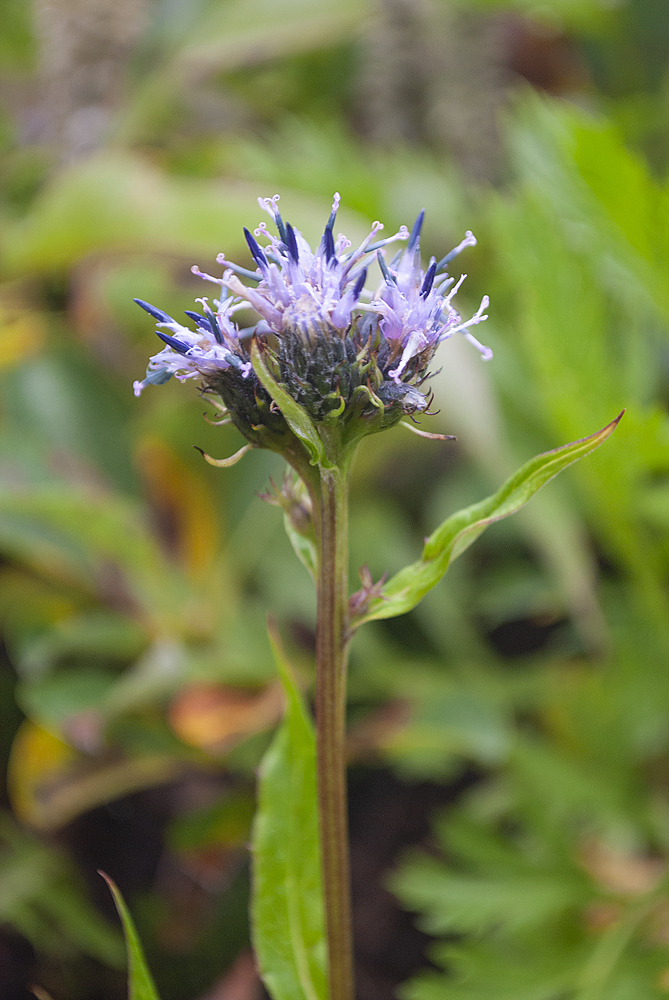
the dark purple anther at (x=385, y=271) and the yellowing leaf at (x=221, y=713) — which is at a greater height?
the dark purple anther at (x=385, y=271)

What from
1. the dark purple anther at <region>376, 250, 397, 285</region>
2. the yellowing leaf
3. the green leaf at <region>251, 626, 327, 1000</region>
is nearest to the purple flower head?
the dark purple anther at <region>376, 250, 397, 285</region>

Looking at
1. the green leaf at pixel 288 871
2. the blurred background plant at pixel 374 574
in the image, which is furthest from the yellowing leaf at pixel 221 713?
the green leaf at pixel 288 871

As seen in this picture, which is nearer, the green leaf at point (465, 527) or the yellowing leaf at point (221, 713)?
the green leaf at point (465, 527)

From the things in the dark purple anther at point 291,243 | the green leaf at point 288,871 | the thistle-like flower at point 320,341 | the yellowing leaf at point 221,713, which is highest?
the dark purple anther at point 291,243

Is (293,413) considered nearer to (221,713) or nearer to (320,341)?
(320,341)

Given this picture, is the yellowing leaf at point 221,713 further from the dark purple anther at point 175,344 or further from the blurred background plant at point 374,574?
the dark purple anther at point 175,344

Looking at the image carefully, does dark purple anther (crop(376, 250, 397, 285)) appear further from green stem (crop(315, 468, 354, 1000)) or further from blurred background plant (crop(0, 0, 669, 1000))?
blurred background plant (crop(0, 0, 669, 1000))

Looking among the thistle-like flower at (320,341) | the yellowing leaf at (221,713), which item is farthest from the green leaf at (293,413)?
the yellowing leaf at (221,713)
